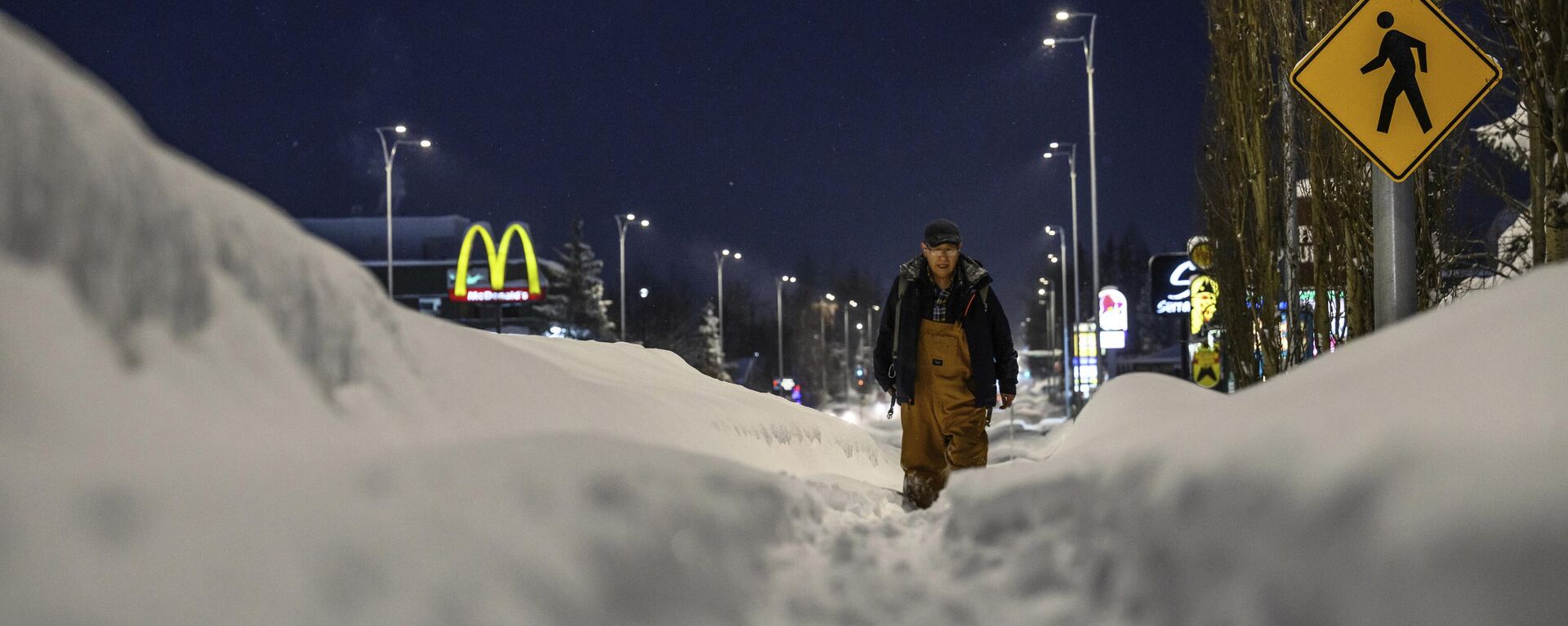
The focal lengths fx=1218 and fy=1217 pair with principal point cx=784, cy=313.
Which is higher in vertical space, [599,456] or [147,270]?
[147,270]

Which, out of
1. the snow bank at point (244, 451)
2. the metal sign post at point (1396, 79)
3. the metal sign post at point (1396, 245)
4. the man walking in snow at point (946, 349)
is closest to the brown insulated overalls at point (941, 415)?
the man walking in snow at point (946, 349)

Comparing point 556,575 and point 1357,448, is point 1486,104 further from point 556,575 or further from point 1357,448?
point 556,575

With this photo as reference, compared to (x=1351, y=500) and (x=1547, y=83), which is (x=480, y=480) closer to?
(x=1351, y=500)

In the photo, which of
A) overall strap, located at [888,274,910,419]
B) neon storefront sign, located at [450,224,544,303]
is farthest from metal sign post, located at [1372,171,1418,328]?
neon storefront sign, located at [450,224,544,303]

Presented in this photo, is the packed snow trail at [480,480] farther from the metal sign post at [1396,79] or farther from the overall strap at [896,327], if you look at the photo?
the overall strap at [896,327]

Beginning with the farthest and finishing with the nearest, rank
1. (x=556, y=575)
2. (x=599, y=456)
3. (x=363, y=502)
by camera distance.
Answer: (x=599, y=456), (x=556, y=575), (x=363, y=502)

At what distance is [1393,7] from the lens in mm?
Answer: 5797

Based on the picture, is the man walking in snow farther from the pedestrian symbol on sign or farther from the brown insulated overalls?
the pedestrian symbol on sign

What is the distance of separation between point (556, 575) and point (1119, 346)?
1520 inches

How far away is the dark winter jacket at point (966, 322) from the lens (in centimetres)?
712

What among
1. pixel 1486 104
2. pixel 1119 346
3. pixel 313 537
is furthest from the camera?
pixel 1119 346

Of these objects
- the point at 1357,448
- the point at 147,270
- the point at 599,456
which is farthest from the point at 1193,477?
the point at 147,270

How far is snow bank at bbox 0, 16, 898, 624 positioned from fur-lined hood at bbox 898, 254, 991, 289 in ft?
9.91

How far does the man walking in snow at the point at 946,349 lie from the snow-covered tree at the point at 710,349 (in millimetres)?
56255
